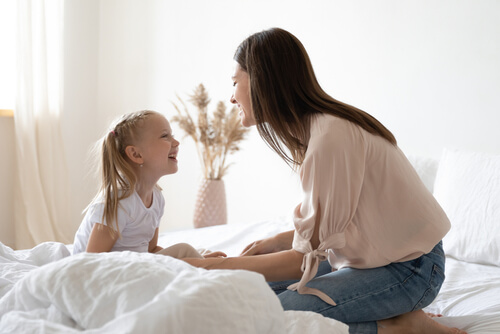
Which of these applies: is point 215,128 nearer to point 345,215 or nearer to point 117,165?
point 117,165

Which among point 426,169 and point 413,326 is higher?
point 426,169

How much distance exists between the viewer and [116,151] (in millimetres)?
1649

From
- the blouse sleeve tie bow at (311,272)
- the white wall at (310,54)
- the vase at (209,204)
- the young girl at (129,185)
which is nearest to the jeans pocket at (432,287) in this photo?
the blouse sleeve tie bow at (311,272)

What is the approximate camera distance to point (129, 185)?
64.4 inches

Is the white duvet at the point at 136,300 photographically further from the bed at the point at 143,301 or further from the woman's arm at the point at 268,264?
the woman's arm at the point at 268,264

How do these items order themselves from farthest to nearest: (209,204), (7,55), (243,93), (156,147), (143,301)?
(7,55)
(209,204)
(156,147)
(243,93)
(143,301)

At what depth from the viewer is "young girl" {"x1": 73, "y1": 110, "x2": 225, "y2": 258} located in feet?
5.08

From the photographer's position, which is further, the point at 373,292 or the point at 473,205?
the point at 473,205

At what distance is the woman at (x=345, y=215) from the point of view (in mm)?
1247

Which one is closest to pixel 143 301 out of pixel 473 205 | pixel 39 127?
pixel 473 205

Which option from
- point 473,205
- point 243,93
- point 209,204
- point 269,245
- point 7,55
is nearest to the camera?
point 243,93

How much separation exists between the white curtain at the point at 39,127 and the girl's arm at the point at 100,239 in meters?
1.99

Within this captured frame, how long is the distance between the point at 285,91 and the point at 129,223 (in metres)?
0.64

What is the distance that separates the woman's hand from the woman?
223mm
